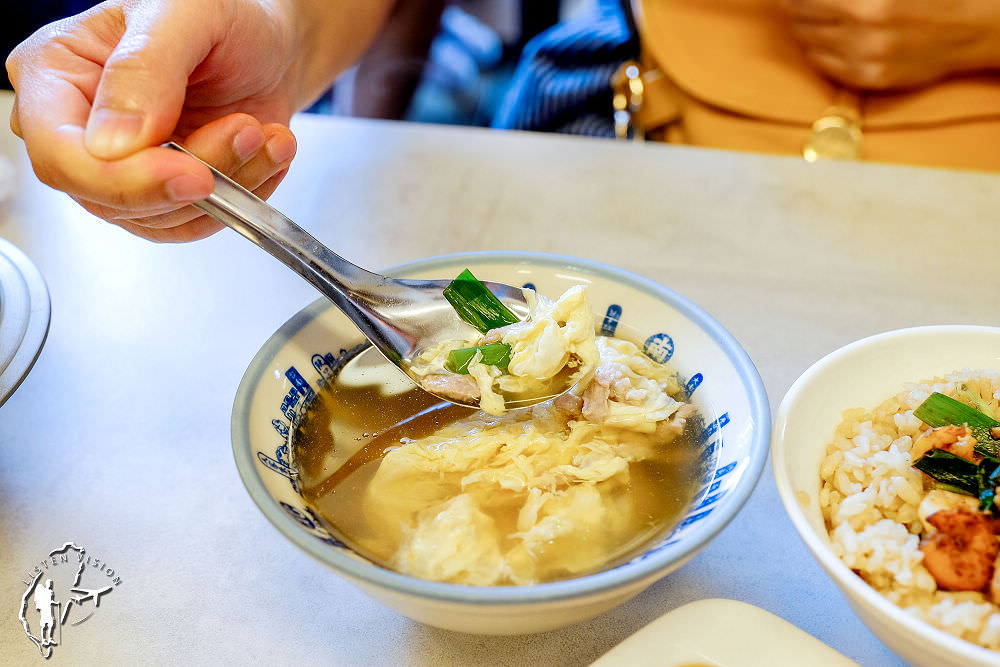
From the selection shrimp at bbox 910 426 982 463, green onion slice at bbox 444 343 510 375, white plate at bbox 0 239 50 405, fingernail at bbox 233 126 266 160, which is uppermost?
fingernail at bbox 233 126 266 160

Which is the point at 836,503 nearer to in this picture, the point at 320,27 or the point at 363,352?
the point at 363,352

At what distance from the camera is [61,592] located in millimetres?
982

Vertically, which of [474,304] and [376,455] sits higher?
[474,304]

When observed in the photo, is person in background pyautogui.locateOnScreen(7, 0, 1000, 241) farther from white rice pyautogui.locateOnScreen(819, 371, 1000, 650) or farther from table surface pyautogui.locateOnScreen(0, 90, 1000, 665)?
white rice pyautogui.locateOnScreen(819, 371, 1000, 650)

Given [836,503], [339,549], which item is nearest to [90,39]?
[339,549]

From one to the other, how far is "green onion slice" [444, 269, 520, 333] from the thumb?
417 millimetres

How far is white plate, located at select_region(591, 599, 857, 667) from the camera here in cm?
76

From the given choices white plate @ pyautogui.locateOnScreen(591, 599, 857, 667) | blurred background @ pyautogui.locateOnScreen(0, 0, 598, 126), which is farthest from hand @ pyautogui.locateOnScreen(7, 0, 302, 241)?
blurred background @ pyautogui.locateOnScreen(0, 0, 598, 126)

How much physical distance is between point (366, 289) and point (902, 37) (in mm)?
1299

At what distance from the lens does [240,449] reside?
2.79 feet

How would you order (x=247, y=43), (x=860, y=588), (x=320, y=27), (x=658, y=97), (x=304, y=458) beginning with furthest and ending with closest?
(x=658, y=97), (x=320, y=27), (x=247, y=43), (x=304, y=458), (x=860, y=588)

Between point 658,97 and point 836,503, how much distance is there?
128cm

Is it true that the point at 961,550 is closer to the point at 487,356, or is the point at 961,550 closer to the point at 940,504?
the point at 940,504

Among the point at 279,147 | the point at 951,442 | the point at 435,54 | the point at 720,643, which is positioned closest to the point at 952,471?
the point at 951,442
